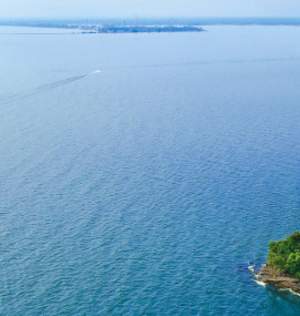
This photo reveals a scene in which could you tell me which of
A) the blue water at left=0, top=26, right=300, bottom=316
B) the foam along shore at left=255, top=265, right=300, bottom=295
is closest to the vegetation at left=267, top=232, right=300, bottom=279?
the foam along shore at left=255, top=265, right=300, bottom=295

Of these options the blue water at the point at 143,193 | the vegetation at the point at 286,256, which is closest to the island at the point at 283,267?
the vegetation at the point at 286,256

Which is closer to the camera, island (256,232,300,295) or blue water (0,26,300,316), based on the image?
blue water (0,26,300,316)

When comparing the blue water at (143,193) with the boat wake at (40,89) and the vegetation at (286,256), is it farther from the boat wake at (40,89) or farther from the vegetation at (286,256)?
the vegetation at (286,256)

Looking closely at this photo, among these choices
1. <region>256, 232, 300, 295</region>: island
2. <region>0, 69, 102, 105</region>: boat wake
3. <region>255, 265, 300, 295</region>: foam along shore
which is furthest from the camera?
<region>0, 69, 102, 105</region>: boat wake

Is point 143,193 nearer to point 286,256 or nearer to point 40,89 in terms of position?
point 286,256

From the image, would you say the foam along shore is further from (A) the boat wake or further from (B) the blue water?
(A) the boat wake

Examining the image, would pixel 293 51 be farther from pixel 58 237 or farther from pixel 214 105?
Result: pixel 58 237

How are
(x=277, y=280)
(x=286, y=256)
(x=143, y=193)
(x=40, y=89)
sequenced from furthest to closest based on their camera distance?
(x=40, y=89), (x=143, y=193), (x=286, y=256), (x=277, y=280)

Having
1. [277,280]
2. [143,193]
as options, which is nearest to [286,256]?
[277,280]
